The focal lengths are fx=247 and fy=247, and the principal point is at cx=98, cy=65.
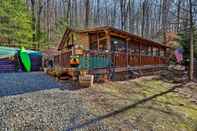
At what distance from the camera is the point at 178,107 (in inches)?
372

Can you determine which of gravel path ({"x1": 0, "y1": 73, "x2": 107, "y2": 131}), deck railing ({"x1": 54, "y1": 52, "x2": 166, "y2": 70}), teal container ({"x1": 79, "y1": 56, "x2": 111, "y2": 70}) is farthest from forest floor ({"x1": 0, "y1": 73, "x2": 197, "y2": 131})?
deck railing ({"x1": 54, "y1": 52, "x2": 166, "y2": 70})

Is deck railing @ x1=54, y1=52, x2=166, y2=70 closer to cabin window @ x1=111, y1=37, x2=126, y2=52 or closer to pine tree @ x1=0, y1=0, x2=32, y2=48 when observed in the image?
cabin window @ x1=111, y1=37, x2=126, y2=52

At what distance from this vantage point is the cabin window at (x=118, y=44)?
15.5 meters

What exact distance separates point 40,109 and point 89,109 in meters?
1.39

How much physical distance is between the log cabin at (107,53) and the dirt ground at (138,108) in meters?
1.26

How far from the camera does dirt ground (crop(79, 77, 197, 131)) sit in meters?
6.83

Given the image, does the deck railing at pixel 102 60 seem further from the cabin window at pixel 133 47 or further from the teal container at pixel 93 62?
the cabin window at pixel 133 47

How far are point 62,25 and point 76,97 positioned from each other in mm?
24839

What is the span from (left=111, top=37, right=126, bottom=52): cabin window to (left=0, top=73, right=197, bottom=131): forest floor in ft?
17.6

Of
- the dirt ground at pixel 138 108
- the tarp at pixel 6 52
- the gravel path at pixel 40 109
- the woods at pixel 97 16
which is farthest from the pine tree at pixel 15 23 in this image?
the dirt ground at pixel 138 108

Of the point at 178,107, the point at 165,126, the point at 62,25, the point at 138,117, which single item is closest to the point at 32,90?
the point at 138,117

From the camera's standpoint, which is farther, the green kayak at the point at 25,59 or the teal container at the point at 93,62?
the green kayak at the point at 25,59

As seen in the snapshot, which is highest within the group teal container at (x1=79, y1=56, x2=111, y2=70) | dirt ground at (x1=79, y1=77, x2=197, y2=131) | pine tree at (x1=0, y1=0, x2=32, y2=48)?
pine tree at (x1=0, y1=0, x2=32, y2=48)

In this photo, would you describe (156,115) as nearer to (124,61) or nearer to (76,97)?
(76,97)
